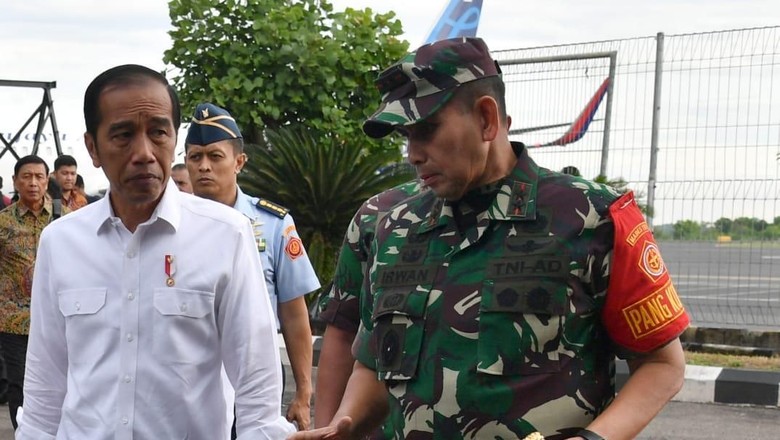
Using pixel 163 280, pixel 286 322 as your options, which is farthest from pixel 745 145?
pixel 163 280

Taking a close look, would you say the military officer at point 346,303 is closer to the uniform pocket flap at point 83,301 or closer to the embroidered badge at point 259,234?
the uniform pocket flap at point 83,301

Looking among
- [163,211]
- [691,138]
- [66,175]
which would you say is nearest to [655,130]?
[691,138]

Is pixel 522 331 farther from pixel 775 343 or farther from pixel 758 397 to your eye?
pixel 775 343

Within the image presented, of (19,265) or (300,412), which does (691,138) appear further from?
(300,412)

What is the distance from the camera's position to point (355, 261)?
3492 millimetres

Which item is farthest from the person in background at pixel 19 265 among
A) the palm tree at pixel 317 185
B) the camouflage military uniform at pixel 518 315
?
the camouflage military uniform at pixel 518 315

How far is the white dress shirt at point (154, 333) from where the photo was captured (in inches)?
114


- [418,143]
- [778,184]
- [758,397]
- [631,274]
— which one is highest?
[778,184]

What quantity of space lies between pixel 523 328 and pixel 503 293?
0.25ft

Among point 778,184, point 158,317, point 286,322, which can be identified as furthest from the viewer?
point 778,184

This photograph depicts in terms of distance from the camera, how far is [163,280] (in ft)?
9.60

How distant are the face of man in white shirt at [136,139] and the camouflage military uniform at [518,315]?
0.69 meters

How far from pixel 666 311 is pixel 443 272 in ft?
1.41

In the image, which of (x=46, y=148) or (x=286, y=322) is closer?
(x=286, y=322)
